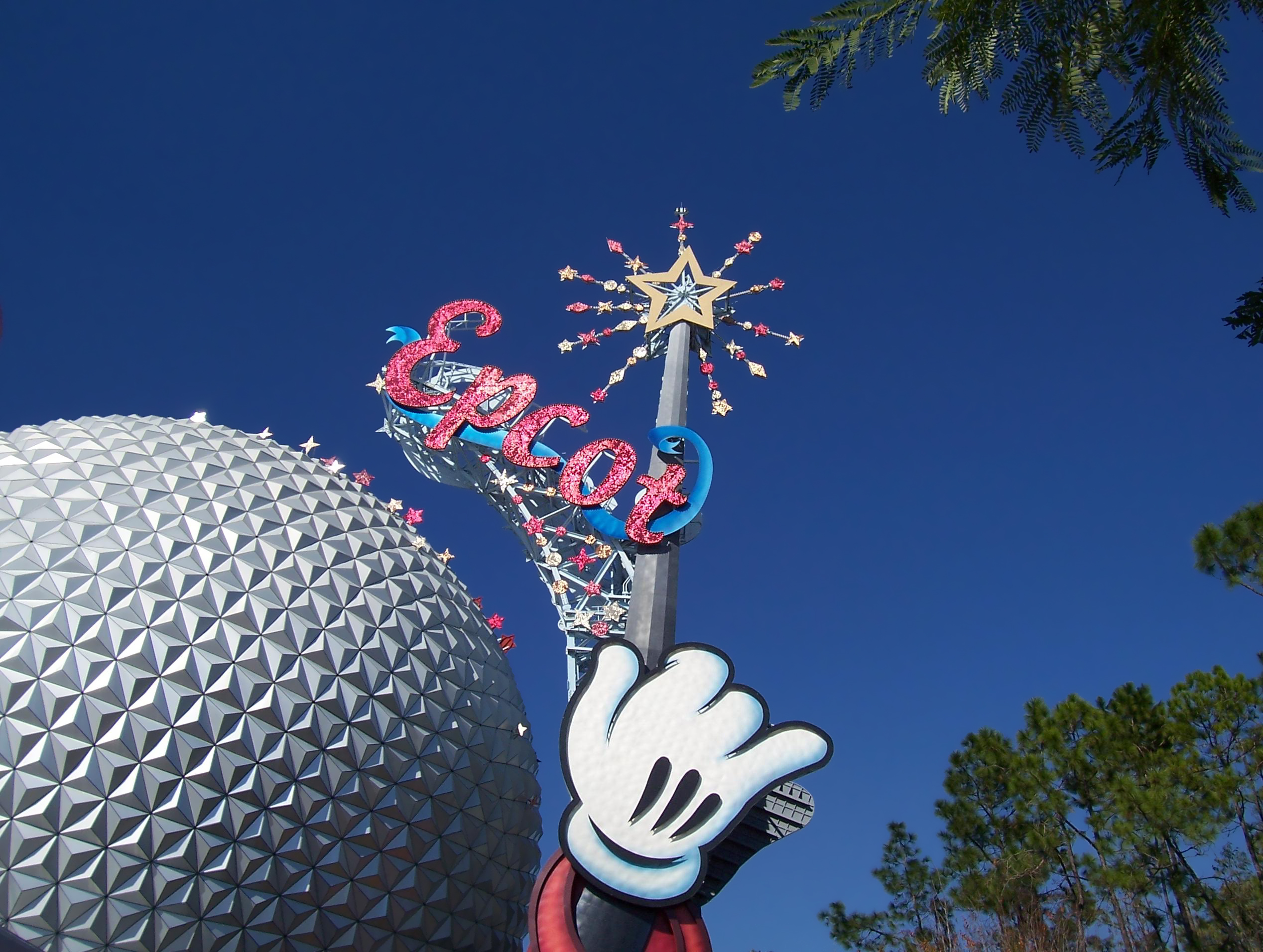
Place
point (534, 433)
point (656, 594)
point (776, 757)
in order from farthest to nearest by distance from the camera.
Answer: point (534, 433), point (656, 594), point (776, 757)

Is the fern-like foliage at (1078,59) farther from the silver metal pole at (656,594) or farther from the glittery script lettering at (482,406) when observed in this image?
the glittery script lettering at (482,406)

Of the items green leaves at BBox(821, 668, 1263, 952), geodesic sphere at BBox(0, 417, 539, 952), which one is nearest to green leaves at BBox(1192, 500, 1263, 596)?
green leaves at BBox(821, 668, 1263, 952)

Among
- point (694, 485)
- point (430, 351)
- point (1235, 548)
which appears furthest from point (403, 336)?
point (1235, 548)

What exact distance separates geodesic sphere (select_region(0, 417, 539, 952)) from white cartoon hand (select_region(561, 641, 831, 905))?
17.7ft

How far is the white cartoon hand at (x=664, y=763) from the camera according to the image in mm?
18156

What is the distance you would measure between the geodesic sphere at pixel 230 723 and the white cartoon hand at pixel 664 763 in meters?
5.39

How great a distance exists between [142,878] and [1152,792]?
23.4 m

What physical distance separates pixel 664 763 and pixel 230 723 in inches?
343

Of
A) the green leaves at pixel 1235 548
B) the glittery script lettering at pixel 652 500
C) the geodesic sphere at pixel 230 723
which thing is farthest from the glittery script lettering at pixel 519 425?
the green leaves at pixel 1235 548

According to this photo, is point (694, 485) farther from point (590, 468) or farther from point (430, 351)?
point (430, 351)

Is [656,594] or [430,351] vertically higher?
[430,351]

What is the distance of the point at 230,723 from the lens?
65.5 ft

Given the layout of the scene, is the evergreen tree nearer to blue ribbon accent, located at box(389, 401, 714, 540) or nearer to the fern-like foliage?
the fern-like foliage

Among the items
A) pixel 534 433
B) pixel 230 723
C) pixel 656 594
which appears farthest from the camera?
pixel 534 433
